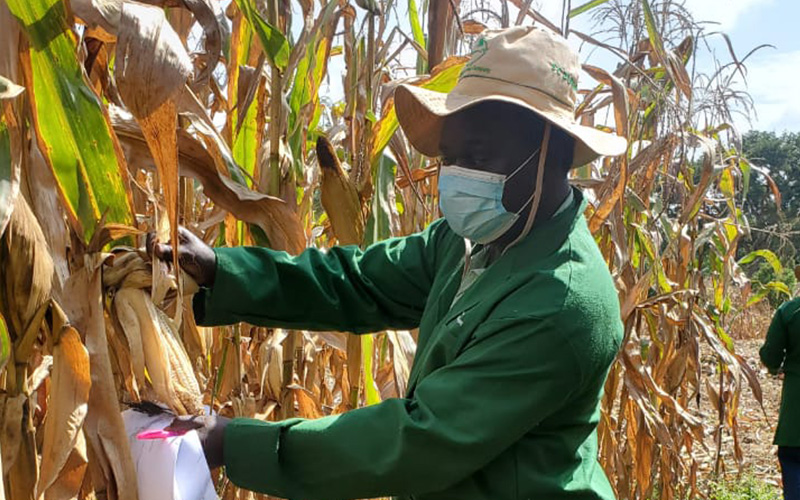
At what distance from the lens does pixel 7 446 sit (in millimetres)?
853

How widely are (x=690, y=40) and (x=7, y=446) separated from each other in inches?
104

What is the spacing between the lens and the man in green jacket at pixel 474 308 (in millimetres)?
1020

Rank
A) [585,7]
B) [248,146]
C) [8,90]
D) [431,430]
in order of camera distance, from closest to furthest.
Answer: [8,90], [431,430], [248,146], [585,7]

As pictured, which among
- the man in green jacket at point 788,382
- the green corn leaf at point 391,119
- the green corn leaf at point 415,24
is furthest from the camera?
the man in green jacket at point 788,382

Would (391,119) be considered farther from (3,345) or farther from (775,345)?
(775,345)

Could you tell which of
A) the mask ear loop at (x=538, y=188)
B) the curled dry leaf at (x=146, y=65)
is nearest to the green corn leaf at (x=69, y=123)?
the curled dry leaf at (x=146, y=65)

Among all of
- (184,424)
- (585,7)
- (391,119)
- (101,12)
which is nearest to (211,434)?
(184,424)

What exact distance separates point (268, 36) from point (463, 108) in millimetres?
337

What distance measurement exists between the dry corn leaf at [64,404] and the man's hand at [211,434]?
125 mm

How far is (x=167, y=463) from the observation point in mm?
904

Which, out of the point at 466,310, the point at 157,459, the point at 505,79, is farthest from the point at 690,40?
the point at 157,459

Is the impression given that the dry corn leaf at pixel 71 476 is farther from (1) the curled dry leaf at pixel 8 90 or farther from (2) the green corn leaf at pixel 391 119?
(2) the green corn leaf at pixel 391 119

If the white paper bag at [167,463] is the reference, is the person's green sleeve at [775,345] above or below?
below

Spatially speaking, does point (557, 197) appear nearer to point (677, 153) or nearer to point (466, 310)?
point (466, 310)
